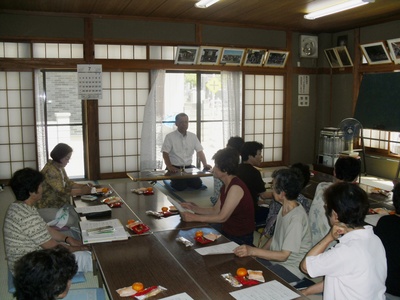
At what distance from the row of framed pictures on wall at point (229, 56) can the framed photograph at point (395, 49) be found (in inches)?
81.5

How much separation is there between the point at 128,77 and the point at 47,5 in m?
1.87

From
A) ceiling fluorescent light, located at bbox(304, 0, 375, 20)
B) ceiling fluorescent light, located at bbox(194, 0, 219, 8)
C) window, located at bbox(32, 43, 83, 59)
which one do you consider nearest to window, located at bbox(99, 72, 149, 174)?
window, located at bbox(32, 43, 83, 59)

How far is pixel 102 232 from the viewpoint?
9.12 ft

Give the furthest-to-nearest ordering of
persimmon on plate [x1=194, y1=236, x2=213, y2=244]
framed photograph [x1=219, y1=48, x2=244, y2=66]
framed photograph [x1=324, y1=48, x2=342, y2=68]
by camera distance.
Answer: framed photograph [x1=324, y1=48, x2=342, y2=68] → framed photograph [x1=219, y1=48, x2=244, y2=66] → persimmon on plate [x1=194, y1=236, x2=213, y2=244]

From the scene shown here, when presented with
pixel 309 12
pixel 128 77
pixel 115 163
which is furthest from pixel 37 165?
pixel 309 12

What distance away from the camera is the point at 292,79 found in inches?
352

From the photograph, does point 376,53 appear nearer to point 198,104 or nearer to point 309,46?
point 309,46

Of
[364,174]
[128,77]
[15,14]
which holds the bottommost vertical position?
[364,174]

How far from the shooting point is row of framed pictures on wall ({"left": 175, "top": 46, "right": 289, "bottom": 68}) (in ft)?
25.7

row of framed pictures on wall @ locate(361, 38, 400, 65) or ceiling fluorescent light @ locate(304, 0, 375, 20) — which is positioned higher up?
ceiling fluorescent light @ locate(304, 0, 375, 20)

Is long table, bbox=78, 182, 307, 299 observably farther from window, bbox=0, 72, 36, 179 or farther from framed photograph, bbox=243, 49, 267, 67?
framed photograph, bbox=243, 49, 267, 67

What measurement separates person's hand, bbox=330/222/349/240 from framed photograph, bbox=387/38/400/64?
6.22m

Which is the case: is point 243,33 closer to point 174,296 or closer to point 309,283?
point 309,283

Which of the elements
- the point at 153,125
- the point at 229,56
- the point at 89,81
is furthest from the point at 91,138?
the point at 229,56
